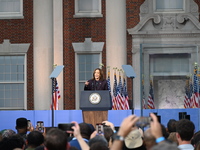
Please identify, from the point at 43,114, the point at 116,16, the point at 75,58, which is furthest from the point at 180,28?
the point at 43,114

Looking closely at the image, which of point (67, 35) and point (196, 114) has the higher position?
point (67, 35)

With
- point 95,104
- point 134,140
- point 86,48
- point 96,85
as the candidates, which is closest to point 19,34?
point 86,48

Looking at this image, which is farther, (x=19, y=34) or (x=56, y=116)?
(x=19, y=34)

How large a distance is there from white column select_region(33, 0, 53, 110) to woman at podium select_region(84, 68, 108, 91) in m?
5.69

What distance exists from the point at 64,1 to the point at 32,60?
2.37m

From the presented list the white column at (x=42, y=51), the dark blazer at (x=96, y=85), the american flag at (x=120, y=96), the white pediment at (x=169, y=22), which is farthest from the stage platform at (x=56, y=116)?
the white pediment at (x=169, y=22)

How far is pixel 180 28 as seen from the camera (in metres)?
19.9

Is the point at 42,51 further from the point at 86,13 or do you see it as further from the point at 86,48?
the point at 86,13

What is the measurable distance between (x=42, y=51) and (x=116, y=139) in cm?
1656

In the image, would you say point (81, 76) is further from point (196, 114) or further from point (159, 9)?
point (196, 114)

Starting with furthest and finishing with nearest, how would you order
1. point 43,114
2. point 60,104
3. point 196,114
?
point 60,104, point 43,114, point 196,114

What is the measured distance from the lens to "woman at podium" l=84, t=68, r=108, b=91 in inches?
564

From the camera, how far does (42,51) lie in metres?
20.3

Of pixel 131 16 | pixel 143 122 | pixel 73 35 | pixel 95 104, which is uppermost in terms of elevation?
pixel 131 16
